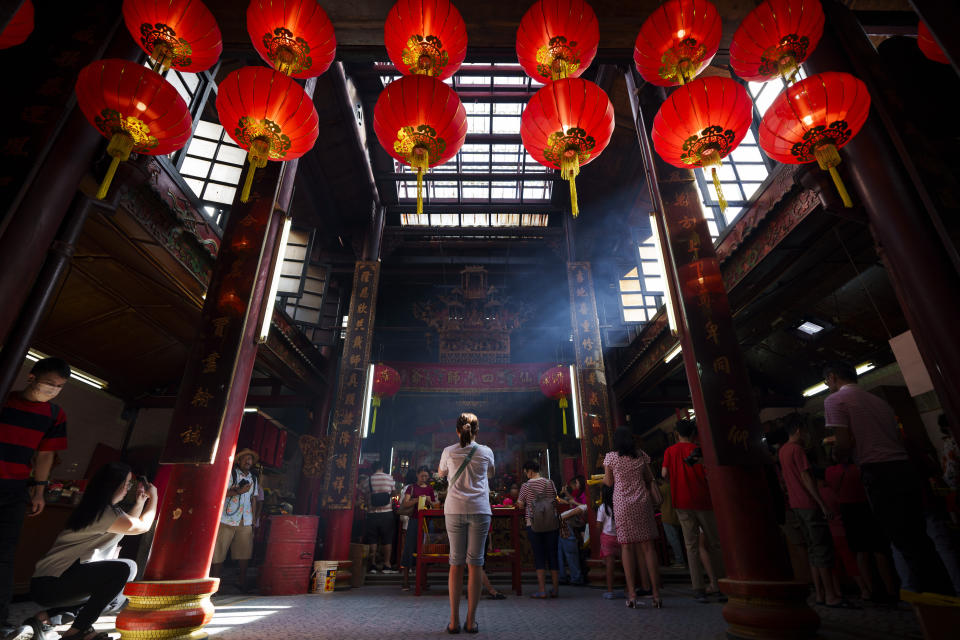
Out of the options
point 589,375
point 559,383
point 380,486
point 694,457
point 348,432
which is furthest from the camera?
point 559,383

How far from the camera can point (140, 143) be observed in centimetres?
309

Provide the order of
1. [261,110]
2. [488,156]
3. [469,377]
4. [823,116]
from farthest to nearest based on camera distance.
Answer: [469,377] → [488,156] → [261,110] → [823,116]

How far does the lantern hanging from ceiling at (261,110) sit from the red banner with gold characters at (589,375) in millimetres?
6577

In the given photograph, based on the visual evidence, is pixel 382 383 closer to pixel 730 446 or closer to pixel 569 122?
pixel 569 122

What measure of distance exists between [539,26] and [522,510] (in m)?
5.35

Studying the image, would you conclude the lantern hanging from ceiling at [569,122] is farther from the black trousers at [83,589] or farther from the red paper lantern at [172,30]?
the black trousers at [83,589]

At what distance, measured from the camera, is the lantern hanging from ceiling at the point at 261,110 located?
340 cm

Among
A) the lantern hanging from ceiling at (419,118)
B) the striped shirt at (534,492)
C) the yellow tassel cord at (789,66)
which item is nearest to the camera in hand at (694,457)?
the striped shirt at (534,492)

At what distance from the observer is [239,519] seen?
6195 millimetres

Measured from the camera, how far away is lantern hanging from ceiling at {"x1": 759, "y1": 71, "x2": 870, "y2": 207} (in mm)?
3041

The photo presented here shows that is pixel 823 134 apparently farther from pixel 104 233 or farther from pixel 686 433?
pixel 104 233

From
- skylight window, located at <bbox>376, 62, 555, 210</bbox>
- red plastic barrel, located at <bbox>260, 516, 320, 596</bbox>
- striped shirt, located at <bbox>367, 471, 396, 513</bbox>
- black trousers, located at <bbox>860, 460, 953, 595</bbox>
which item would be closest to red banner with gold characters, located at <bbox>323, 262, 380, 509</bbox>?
striped shirt, located at <bbox>367, 471, 396, 513</bbox>

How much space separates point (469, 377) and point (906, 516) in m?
9.30

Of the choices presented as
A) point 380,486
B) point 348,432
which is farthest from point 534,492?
point 348,432
